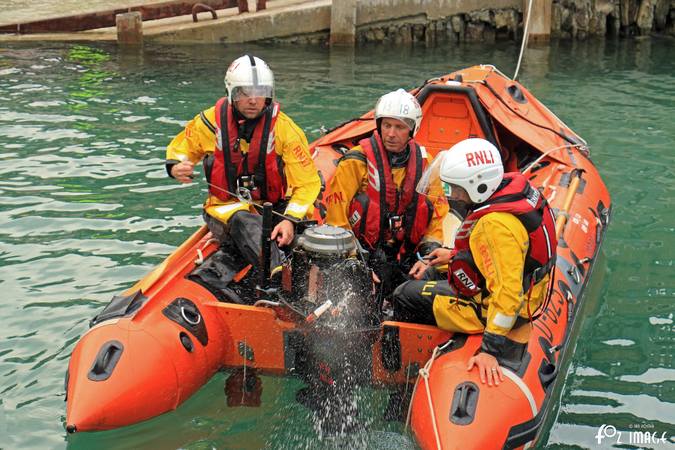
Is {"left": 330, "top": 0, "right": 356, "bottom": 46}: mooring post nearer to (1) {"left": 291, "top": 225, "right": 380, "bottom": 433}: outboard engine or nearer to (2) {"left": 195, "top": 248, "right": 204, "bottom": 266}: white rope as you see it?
(2) {"left": 195, "top": 248, "right": 204, "bottom": 266}: white rope

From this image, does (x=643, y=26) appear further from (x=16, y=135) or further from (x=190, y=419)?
(x=190, y=419)

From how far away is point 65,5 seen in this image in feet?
46.6

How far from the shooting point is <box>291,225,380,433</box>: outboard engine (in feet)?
13.8

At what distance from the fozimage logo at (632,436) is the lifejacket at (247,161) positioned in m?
2.06

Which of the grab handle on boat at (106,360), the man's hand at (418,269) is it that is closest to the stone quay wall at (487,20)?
the man's hand at (418,269)

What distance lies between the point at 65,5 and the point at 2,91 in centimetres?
468

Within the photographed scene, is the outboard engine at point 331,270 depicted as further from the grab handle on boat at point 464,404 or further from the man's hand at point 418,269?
the grab handle on boat at point 464,404

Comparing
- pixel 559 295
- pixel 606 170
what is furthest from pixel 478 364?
pixel 606 170

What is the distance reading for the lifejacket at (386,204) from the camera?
15.8ft

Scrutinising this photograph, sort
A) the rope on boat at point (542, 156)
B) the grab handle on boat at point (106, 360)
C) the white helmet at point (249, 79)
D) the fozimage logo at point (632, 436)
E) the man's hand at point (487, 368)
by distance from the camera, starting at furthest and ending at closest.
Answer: the rope on boat at point (542, 156)
the white helmet at point (249, 79)
the fozimage logo at point (632, 436)
the grab handle on boat at point (106, 360)
the man's hand at point (487, 368)

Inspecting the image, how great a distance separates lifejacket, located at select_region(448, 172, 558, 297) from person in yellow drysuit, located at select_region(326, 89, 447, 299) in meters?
0.71

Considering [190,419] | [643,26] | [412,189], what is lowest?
[190,419]

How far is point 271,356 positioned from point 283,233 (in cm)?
63

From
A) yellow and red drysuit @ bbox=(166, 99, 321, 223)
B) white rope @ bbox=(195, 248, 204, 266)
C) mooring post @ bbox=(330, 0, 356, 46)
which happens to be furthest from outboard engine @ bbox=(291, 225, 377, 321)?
mooring post @ bbox=(330, 0, 356, 46)
